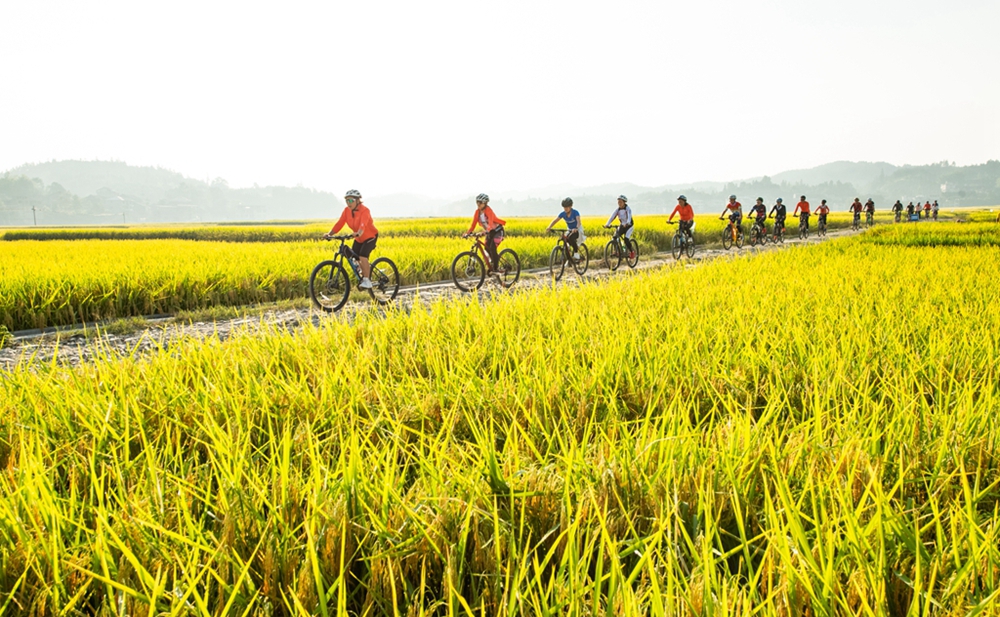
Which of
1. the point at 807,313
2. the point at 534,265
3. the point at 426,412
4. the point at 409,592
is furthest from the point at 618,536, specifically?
the point at 534,265

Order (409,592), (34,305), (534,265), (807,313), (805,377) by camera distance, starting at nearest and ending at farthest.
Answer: (409,592)
(805,377)
(807,313)
(34,305)
(534,265)

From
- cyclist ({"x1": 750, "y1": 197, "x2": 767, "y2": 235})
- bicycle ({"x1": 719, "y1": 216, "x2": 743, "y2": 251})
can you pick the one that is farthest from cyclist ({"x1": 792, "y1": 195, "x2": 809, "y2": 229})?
bicycle ({"x1": 719, "y1": 216, "x2": 743, "y2": 251})

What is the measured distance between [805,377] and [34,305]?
8.64m

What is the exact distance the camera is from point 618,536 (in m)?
1.59

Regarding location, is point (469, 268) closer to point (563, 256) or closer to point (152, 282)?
point (563, 256)

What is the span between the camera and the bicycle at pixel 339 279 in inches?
311

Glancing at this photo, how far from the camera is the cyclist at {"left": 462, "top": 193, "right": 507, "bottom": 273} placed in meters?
9.84

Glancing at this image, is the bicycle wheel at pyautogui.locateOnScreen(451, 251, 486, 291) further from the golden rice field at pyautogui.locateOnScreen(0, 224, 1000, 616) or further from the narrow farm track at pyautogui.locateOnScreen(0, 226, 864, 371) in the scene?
the golden rice field at pyautogui.locateOnScreen(0, 224, 1000, 616)

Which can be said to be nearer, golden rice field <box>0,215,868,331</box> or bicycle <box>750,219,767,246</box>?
golden rice field <box>0,215,868,331</box>

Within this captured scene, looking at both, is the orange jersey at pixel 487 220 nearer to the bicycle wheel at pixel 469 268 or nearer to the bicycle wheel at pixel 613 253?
the bicycle wheel at pixel 469 268

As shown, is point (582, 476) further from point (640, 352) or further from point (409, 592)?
point (640, 352)

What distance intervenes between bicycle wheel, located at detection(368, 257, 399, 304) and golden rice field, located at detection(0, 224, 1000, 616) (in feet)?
14.9

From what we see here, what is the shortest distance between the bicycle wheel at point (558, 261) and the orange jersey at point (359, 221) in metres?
4.54

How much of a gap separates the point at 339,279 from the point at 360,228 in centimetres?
84
